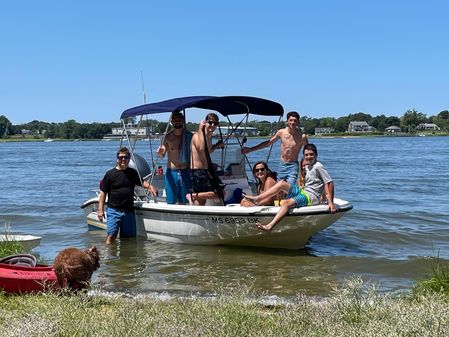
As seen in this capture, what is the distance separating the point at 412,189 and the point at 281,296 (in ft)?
52.7

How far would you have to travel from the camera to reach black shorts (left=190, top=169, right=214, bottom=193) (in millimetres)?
9977

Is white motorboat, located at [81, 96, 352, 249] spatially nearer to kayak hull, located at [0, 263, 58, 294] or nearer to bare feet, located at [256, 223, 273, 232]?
bare feet, located at [256, 223, 273, 232]

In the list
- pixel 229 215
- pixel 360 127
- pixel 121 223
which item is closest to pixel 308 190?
pixel 229 215

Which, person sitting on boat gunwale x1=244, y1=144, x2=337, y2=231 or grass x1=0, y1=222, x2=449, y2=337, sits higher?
person sitting on boat gunwale x1=244, y1=144, x2=337, y2=231

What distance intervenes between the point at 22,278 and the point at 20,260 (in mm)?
518

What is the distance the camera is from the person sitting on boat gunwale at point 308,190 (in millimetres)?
9195

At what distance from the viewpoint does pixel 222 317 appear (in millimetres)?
4777

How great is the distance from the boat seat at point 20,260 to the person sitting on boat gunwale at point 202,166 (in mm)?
3852

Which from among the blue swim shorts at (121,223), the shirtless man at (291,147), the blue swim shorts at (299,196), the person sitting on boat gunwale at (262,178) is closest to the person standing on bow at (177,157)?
the blue swim shorts at (121,223)

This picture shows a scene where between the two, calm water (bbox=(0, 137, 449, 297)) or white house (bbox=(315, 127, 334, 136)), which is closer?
→ calm water (bbox=(0, 137, 449, 297))

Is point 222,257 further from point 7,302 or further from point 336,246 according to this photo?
point 7,302

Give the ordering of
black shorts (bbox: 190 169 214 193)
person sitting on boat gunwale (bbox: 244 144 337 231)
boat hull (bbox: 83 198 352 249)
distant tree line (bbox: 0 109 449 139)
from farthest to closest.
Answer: distant tree line (bbox: 0 109 449 139) → black shorts (bbox: 190 169 214 193) → boat hull (bbox: 83 198 352 249) → person sitting on boat gunwale (bbox: 244 144 337 231)

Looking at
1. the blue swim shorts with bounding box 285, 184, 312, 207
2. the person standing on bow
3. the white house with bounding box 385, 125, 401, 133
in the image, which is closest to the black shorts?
the person standing on bow

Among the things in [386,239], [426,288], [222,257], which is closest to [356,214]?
[386,239]
